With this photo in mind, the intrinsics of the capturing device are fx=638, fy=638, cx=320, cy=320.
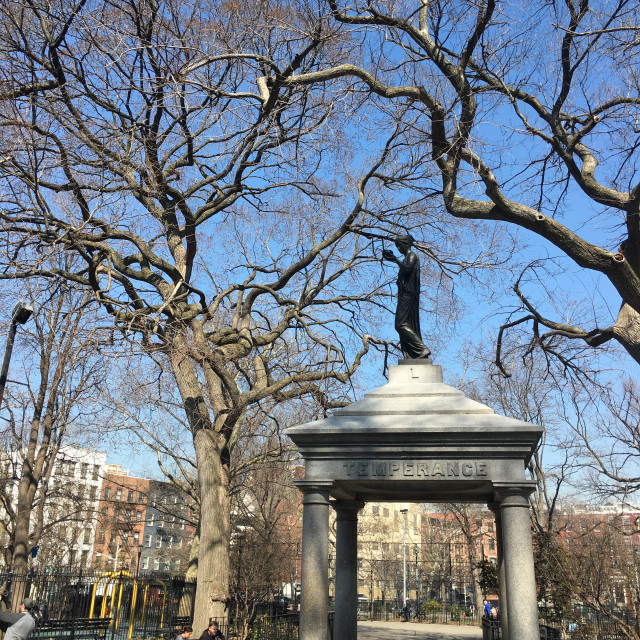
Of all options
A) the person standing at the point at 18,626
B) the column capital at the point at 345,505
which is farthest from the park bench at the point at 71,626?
the column capital at the point at 345,505

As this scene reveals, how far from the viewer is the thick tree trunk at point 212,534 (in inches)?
532

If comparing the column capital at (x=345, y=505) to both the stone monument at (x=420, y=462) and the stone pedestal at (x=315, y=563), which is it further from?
the stone pedestal at (x=315, y=563)

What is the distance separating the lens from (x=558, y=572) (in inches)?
674

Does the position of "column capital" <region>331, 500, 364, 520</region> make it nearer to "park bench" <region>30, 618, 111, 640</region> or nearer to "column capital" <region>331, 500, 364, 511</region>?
"column capital" <region>331, 500, 364, 511</region>

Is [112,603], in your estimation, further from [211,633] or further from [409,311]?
[409,311]

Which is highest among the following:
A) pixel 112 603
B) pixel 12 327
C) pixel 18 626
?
pixel 12 327

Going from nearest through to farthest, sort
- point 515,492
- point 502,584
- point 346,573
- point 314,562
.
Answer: point 515,492 → point 314,562 → point 502,584 → point 346,573

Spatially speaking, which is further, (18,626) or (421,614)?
(421,614)

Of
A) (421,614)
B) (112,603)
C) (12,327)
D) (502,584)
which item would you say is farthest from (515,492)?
(421,614)

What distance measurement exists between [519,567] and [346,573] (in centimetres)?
335

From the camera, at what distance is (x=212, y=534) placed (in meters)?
13.9

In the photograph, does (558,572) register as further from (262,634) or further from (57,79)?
(57,79)

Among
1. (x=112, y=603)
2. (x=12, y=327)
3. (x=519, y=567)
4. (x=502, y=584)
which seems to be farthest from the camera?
(x=112, y=603)

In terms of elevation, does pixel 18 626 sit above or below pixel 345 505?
below
